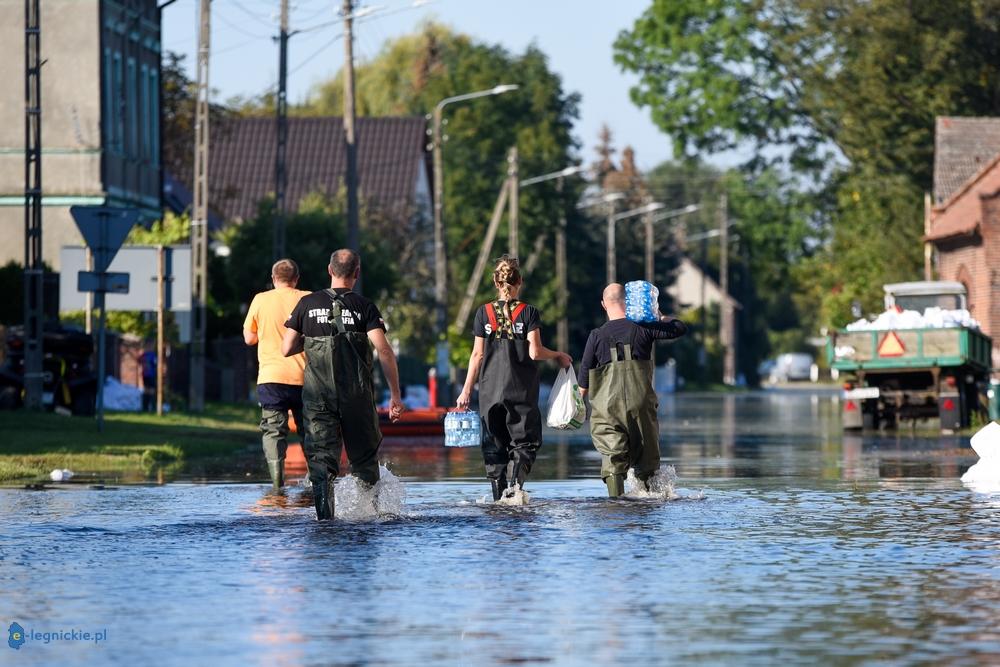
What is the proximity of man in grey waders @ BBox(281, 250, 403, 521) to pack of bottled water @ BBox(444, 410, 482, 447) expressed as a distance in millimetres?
1344

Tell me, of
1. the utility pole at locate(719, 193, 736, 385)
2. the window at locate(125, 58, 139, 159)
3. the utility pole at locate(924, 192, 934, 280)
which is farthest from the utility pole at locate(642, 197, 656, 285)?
the window at locate(125, 58, 139, 159)

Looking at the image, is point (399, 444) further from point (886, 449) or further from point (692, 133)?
point (692, 133)

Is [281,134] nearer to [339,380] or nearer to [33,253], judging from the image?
[33,253]

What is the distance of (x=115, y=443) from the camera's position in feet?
87.3

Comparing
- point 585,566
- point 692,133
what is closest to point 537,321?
point 585,566

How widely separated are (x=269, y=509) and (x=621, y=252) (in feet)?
308

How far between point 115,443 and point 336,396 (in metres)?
11.6

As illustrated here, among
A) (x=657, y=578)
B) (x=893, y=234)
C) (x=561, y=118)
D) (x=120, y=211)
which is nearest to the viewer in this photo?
(x=657, y=578)

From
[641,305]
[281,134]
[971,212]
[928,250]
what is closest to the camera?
[641,305]

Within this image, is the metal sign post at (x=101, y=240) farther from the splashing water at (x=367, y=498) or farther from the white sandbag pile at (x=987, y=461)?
the splashing water at (x=367, y=498)

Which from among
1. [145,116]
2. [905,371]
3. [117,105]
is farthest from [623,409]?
[145,116]

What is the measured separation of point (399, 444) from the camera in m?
30.6

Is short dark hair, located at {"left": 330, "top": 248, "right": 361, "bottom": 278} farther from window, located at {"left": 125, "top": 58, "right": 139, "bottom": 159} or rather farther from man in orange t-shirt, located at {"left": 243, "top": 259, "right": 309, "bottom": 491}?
window, located at {"left": 125, "top": 58, "right": 139, "bottom": 159}

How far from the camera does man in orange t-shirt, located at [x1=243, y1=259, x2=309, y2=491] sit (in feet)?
59.7
